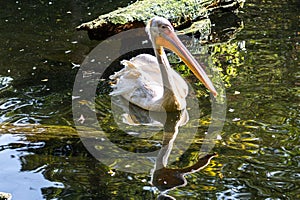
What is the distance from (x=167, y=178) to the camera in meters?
3.35

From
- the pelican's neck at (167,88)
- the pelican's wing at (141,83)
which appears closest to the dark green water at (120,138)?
the pelican's neck at (167,88)

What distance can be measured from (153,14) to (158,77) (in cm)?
166

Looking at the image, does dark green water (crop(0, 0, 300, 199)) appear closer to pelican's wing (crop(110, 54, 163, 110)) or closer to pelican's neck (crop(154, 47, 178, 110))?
pelican's neck (crop(154, 47, 178, 110))

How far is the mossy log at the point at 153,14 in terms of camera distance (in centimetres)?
579

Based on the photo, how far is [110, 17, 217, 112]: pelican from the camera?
4180 millimetres

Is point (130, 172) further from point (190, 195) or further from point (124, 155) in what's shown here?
point (190, 195)

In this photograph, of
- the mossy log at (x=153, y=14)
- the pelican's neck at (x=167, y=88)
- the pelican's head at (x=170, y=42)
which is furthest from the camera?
the mossy log at (x=153, y=14)

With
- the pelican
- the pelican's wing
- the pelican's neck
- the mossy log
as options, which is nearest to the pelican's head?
the pelican

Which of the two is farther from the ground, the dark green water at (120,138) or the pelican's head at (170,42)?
the pelican's head at (170,42)

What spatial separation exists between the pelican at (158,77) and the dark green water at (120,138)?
0.32 meters

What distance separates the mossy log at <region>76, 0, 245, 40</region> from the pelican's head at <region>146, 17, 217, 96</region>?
1.50 m

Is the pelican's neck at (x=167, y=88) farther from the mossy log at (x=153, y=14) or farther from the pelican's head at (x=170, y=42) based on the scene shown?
the mossy log at (x=153, y=14)

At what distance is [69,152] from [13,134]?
1.76 ft

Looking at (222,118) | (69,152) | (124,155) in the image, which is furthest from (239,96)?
(69,152)
